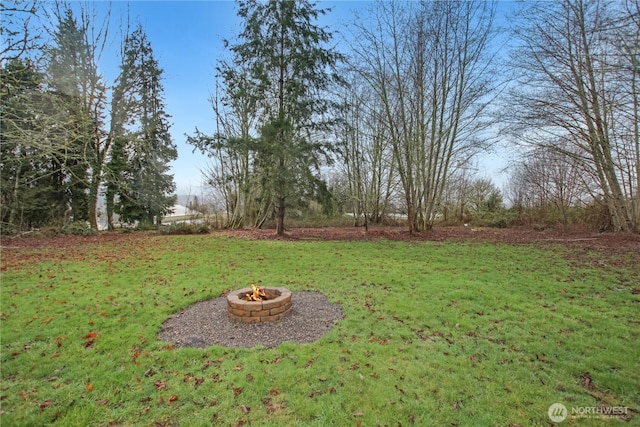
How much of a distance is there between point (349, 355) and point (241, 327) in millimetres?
1486

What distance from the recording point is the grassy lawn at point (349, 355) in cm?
224

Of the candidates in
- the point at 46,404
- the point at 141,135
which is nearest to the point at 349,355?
the point at 46,404

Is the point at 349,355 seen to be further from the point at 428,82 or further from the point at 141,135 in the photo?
the point at 141,135

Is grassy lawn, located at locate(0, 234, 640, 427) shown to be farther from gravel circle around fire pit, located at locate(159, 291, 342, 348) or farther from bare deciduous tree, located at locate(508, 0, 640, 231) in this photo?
bare deciduous tree, located at locate(508, 0, 640, 231)

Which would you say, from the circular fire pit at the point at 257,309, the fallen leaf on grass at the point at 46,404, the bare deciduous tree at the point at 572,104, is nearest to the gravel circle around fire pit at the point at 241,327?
the circular fire pit at the point at 257,309

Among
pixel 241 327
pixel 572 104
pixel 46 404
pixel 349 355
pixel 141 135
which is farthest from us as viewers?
pixel 141 135

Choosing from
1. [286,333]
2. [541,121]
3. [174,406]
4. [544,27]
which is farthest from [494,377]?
[544,27]

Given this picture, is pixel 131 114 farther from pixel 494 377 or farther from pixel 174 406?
pixel 494 377

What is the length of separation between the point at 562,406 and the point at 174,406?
3016 millimetres

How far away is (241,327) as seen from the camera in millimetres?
3713

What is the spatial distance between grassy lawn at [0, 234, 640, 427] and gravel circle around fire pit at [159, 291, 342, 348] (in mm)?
179

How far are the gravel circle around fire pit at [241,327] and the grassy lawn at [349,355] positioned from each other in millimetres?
179

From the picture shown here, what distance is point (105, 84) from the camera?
1309cm

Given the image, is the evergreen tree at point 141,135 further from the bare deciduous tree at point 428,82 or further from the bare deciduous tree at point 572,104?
the bare deciduous tree at point 572,104
